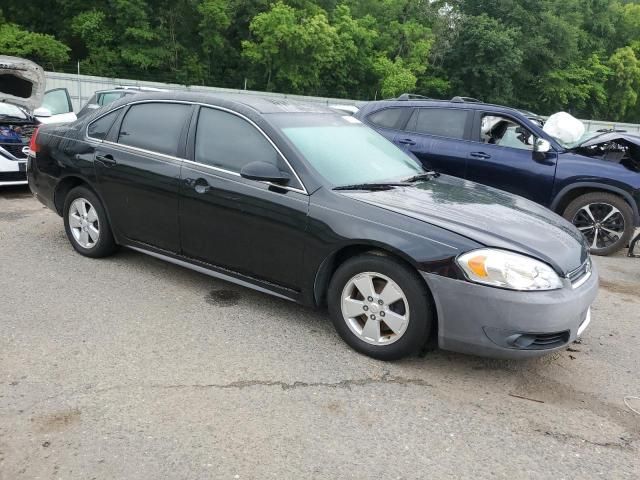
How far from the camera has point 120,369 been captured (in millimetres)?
3455

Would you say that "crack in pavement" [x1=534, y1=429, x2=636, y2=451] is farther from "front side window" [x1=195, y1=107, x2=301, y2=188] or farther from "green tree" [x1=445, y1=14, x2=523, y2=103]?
"green tree" [x1=445, y1=14, x2=523, y2=103]

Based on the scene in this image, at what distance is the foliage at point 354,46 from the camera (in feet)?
116

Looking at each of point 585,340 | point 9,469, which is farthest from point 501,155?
point 9,469

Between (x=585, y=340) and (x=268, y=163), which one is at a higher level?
(x=268, y=163)

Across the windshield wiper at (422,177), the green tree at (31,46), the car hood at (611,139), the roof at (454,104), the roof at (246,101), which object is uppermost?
the green tree at (31,46)

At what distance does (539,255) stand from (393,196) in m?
1.02

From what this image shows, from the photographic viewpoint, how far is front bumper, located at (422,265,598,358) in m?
3.30

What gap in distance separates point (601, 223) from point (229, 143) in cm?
490

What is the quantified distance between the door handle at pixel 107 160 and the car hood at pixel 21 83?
4977 millimetres

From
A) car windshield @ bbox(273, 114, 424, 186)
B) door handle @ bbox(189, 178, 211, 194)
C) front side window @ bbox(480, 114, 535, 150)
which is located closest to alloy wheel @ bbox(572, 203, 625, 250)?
front side window @ bbox(480, 114, 535, 150)

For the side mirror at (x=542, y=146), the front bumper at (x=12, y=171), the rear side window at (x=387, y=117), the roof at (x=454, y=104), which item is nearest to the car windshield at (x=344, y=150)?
the side mirror at (x=542, y=146)

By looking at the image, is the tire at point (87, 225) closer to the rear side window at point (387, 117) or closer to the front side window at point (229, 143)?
the front side window at point (229, 143)

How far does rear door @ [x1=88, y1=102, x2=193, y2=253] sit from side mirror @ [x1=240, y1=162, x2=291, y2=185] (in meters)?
0.82

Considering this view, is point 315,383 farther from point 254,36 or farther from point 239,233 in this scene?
point 254,36
